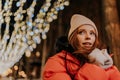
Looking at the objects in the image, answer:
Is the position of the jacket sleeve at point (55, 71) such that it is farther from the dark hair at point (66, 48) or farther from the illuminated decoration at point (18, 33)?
the illuminated decoration at point (18, 33)

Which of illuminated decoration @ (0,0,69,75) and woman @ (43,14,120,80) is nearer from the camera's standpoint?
woman @ (43,14,120,80)

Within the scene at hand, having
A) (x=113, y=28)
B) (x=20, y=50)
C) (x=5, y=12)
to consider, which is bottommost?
(x=20, y=50)

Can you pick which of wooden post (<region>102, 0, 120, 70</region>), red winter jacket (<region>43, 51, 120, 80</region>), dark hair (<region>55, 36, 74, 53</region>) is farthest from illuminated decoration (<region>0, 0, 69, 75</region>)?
red winter jacket (<region>43, 51, 120, 80</region>)

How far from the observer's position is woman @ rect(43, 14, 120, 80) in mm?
1001

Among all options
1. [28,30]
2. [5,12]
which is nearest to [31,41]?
[28,30]

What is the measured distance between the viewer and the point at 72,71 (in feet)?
3.40

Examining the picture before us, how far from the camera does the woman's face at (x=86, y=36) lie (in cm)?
110

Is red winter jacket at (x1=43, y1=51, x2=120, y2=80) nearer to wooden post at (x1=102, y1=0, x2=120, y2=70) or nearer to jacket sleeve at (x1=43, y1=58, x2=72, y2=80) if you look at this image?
jacket sleeve at (x1=43, y1=58, x2=72, y2=80)

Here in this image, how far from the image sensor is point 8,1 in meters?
2.54

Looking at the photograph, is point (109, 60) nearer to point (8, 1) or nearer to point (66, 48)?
point (66, 48)

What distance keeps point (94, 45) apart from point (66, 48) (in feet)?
0.36

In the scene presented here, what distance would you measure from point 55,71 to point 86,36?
0.20 m

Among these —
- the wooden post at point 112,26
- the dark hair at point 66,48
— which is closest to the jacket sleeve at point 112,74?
the dark hair at point 66,48

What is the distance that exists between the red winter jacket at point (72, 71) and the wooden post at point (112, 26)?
4.06 ft
